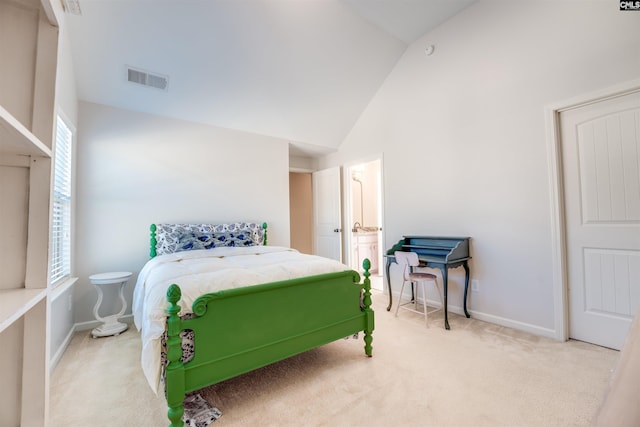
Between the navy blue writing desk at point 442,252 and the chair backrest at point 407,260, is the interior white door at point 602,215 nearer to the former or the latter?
the navy blue writing desk at point 442,252

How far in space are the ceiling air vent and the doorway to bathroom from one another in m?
2.77

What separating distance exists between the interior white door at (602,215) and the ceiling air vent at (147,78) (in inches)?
156

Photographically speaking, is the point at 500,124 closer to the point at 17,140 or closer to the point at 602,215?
the point at 602,215

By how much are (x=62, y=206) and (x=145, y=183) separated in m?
0.82

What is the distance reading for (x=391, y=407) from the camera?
1.63m

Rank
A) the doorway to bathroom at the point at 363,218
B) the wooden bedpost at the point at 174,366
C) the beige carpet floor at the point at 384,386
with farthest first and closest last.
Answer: the doorway to bathroom at the point at 363,218 < the beige carpet floor at the point at 384,386 < the wooden bedpost at the point at 174,366

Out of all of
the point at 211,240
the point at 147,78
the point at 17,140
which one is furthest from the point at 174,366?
the point at 147,78

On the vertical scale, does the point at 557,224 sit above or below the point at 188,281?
above

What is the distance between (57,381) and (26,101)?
2182 mm

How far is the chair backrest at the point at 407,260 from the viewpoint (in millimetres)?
2871

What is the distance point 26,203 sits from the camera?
0.70 metres

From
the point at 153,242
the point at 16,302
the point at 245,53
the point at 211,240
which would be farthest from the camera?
the point at 211,240
